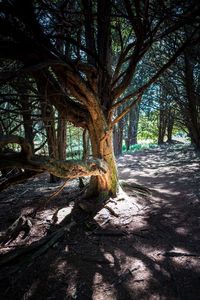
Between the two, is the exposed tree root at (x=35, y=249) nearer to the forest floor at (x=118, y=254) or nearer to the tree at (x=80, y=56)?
the forest floor at (x=118, y=254)

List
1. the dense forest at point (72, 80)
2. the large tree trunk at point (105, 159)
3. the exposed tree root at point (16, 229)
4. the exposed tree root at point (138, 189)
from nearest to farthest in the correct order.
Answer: the dense forest at point (72, 80) → the exposed tree root at point (16, 229) → the large tree trunk at point (105, 159) → the exposed tree root at point (138, 189)

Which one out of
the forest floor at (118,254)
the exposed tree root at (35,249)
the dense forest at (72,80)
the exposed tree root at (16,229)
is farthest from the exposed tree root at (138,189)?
the exposed tree root at (16,229)

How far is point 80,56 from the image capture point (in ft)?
13.3

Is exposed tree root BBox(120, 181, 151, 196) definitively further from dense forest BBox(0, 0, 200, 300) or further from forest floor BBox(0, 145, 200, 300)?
forest floor BBox(0, 145, 200, 300)

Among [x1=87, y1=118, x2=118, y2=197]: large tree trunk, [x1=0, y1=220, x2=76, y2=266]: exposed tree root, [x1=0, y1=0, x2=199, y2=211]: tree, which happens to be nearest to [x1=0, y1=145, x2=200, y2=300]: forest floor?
[x1=0, y1=220, x2=76, y2=266]: exposed tree root

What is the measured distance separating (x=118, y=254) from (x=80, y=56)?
321 centimetres

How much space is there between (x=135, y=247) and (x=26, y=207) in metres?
2.96

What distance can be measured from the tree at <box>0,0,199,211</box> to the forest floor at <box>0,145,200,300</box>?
0.96m

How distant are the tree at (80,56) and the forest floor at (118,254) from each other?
37.7 inches

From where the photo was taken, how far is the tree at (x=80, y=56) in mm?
3289

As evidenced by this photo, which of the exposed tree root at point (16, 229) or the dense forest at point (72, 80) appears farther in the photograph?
the exposed tree root at point (16, 229)

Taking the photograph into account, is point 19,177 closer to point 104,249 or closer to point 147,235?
point 104,249

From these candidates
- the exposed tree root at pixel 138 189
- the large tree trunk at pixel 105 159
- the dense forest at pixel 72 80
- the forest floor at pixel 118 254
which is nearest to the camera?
the forest floor at pixel 118 254

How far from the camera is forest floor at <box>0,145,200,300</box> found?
2.71m
